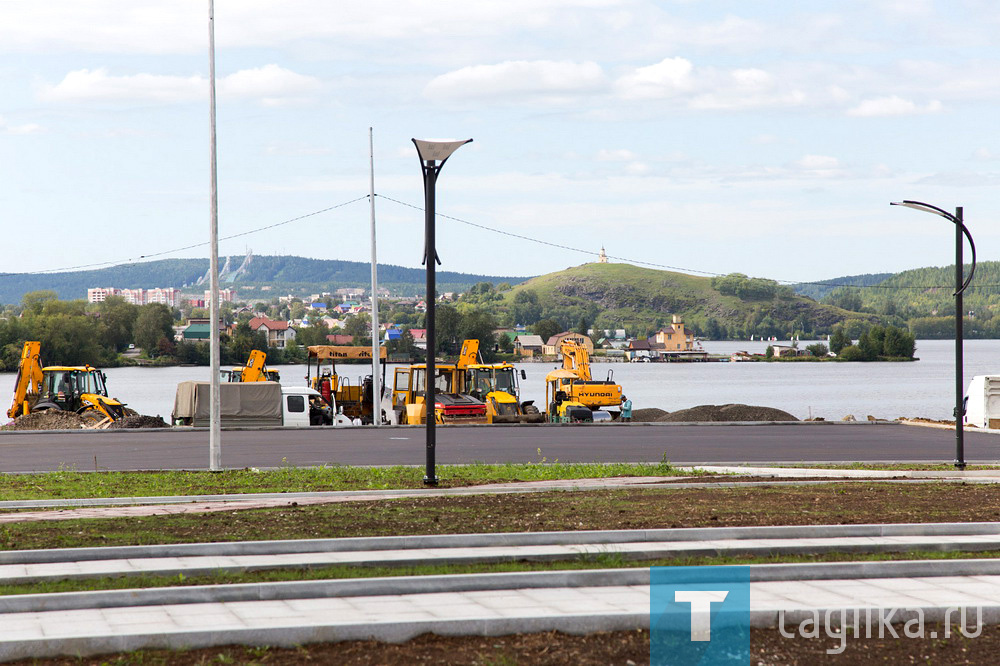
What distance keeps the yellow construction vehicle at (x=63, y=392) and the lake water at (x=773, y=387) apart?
2648cm

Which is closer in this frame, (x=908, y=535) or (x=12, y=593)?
(x=12, y=593)

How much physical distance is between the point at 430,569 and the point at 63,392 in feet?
108

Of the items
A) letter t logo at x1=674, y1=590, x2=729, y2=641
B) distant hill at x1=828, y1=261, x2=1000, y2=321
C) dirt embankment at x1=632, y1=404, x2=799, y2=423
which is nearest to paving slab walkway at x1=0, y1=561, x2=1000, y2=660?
letter t logo at x1=674, y1=590, x2=729, y2=641

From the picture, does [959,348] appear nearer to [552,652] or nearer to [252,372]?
[552,652]

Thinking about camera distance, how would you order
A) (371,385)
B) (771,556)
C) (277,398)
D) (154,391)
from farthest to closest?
1. (154,391)
2. (371,385)
3. (277,398)
4. (771,556)

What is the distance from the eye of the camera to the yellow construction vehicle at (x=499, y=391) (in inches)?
1517

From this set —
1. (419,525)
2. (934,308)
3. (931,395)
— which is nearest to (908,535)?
(419,525)

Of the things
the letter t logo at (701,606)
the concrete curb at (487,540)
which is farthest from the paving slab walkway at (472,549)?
the letter t logo at (701,606)

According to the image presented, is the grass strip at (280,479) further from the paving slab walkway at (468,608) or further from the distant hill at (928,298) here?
the distant hill at (928,298)

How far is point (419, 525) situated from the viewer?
40.8 feet

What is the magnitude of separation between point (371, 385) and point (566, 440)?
16519 mm

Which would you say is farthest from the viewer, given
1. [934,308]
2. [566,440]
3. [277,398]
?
[934,308]

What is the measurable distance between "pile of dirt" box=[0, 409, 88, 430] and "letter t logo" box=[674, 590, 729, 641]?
105ft

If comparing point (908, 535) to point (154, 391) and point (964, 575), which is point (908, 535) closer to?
point (964, 575)
